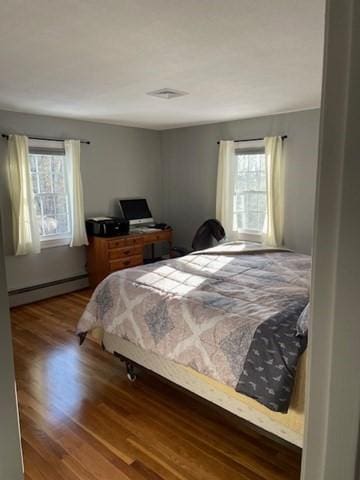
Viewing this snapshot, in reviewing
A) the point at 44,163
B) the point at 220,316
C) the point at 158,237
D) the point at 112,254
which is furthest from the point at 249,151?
the point at 220,316

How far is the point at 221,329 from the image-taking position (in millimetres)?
2045

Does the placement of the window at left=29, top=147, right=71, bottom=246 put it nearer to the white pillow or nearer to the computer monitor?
the computer monitor

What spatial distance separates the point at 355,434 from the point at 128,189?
5255 mm

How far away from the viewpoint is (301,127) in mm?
4316

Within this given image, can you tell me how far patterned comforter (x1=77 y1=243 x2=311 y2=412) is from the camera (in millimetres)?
1816

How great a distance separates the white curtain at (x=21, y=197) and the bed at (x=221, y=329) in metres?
1.90

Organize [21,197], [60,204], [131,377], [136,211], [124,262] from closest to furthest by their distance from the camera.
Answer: [131,377] → [21,197] → [60,204] → [124,262] → [136,211]

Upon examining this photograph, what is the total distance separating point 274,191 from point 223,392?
3105 millimetres

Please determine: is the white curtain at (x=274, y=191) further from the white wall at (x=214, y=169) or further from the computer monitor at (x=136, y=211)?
the computer monitor at (x=136, y=211)

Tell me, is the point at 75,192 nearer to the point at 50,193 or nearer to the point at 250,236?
the point at 50,193

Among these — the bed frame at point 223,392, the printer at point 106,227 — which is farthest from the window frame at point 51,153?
the bed frame at point 223,392

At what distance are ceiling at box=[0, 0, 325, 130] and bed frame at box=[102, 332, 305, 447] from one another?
1.81 metres

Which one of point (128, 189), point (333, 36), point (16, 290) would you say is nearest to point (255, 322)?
point (333, 36)

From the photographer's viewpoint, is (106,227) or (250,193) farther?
(250,193)
